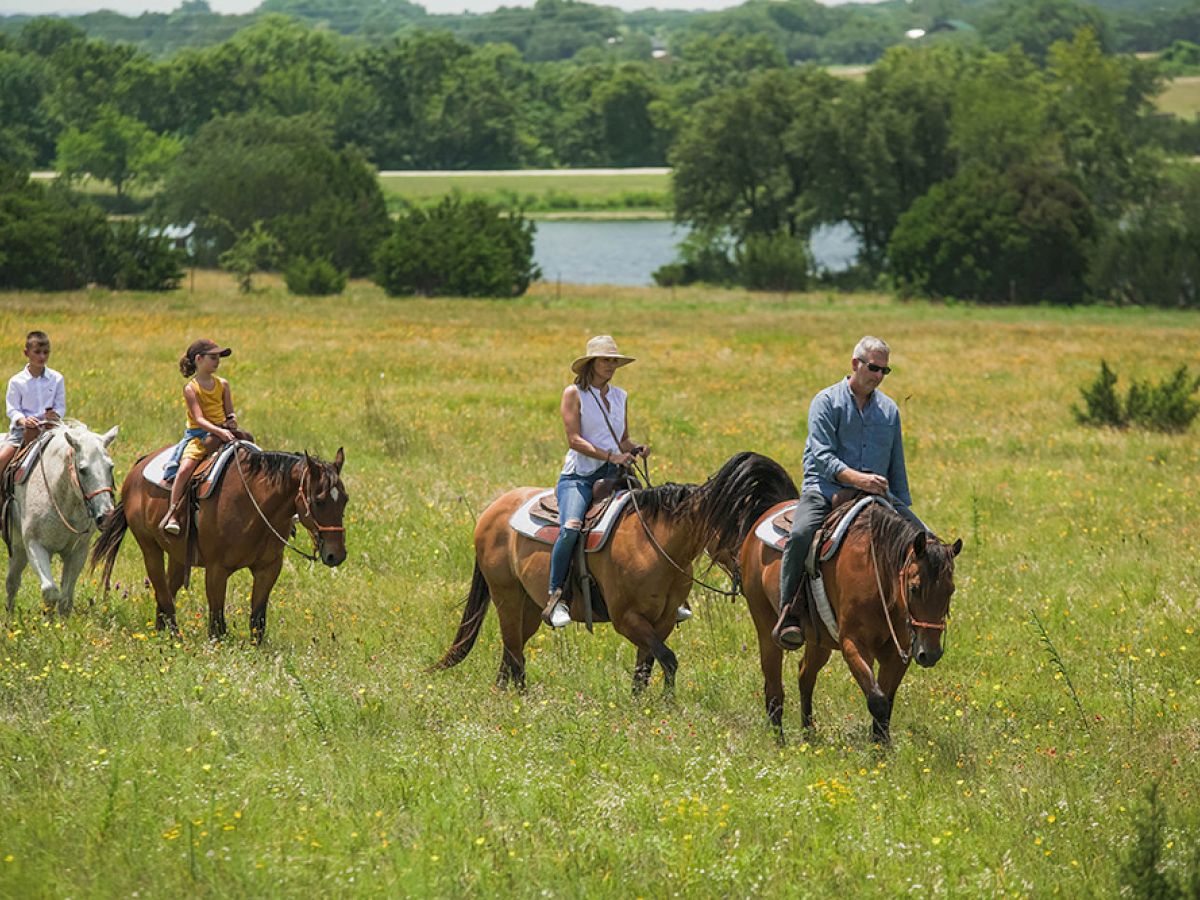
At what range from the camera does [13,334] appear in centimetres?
3597

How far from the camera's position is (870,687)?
31.1 ft

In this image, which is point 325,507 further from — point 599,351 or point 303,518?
point 599,351

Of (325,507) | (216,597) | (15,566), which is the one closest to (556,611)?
(325,507)

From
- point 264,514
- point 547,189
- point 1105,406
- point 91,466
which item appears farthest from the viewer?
point 547,189

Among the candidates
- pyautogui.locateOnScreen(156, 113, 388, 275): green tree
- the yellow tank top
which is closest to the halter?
the yellow tank top

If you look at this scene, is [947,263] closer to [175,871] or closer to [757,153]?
[757,153]

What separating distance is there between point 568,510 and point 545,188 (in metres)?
146

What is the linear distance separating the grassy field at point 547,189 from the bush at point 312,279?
77321mm

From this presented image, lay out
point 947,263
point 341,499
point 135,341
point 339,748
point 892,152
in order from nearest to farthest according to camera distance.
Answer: point 339,748
point 341,499
point 135,341
point 947,263
point 892,152

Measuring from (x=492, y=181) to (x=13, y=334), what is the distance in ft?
406

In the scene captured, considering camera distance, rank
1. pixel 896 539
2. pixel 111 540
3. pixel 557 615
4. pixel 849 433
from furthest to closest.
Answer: pixel 111 540
pixel 557 615
pixel 849 433
pixel 896 539

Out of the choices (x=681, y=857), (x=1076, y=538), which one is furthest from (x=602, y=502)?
(x=1076, y=538)

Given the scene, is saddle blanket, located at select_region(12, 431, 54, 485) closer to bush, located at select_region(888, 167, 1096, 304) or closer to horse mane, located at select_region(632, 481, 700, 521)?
horse mane, located at select_region(632, 481, 700, 521)

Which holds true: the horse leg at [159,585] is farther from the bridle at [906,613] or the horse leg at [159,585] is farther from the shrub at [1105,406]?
the shrub at [1105,406]
